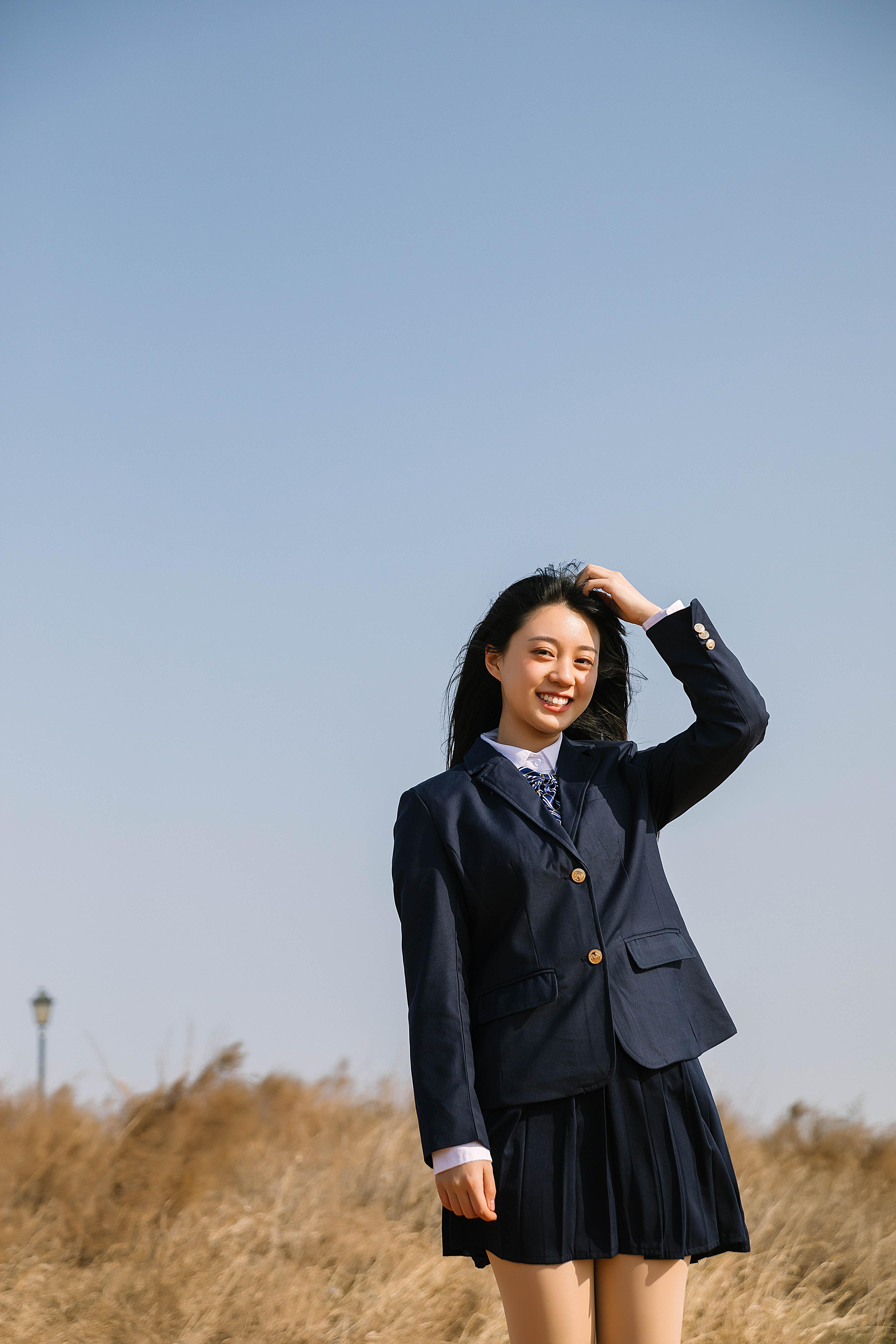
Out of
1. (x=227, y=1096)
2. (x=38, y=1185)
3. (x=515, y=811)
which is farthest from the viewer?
(x=227, y=1096)

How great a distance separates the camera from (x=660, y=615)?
8.04 feet

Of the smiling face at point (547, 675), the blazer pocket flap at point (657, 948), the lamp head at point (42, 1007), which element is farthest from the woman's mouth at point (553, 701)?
the lamp head at point (42, 1007)

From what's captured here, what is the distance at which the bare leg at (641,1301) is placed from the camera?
2.00m

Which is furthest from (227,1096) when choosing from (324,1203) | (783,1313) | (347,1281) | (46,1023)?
(46,1023)

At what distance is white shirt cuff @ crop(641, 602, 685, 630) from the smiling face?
0.44 ft

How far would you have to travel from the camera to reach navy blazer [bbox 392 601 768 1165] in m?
2.09

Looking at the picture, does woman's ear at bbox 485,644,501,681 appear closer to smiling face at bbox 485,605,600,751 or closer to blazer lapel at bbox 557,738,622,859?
smiling face at bbox 485,605,600,751

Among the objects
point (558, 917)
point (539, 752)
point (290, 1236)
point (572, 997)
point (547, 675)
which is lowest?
point (290, 1236)

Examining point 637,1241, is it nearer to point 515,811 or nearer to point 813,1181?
point 515,811

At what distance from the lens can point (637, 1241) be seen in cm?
200

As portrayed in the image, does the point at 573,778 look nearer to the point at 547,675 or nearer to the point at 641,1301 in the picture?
the point at 547,675

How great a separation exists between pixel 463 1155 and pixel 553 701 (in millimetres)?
946

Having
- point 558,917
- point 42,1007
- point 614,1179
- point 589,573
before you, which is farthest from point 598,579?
point 42,1007

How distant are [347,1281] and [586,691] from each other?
3091 mm
